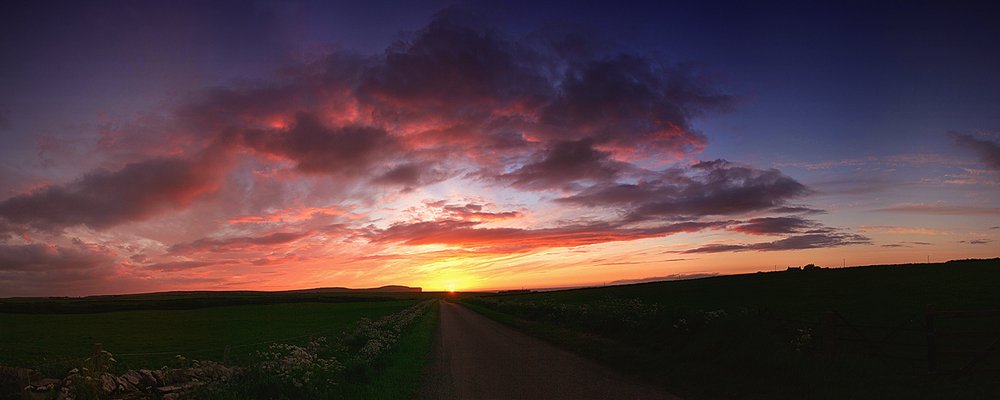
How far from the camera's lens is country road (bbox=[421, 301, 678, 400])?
13.0 m

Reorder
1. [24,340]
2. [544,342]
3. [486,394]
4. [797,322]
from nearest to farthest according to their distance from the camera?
[486,394] < [797,322] < [544,342] < [24,340]

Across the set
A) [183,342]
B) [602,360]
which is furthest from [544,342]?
[183,342]

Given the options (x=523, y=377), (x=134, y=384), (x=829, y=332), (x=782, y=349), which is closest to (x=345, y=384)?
(x=523, y=377)

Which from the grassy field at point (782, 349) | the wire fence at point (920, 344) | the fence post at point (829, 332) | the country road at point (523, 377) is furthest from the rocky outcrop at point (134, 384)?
the wire fence at point (920, 344)

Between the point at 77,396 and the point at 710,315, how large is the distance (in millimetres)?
20815

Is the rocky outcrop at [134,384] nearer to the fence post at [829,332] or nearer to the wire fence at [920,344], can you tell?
the fence post at [829,332]

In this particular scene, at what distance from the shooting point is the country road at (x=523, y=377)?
13.0m

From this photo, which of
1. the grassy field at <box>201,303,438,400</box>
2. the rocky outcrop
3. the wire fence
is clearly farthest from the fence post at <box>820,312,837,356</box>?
the rocky outcrop

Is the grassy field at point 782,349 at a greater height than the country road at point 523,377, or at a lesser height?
greater

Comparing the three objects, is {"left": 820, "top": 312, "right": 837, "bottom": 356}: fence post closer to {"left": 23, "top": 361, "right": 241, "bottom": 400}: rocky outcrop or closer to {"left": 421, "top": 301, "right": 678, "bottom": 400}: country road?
{"left": 421, "top": 301, "right": 678, "bottom": 400}: country road

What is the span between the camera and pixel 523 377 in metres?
15.6

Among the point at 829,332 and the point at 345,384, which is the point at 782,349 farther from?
the point at 345,384

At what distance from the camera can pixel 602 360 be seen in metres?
18.9

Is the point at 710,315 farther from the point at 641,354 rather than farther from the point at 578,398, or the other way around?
the point at 578,398
